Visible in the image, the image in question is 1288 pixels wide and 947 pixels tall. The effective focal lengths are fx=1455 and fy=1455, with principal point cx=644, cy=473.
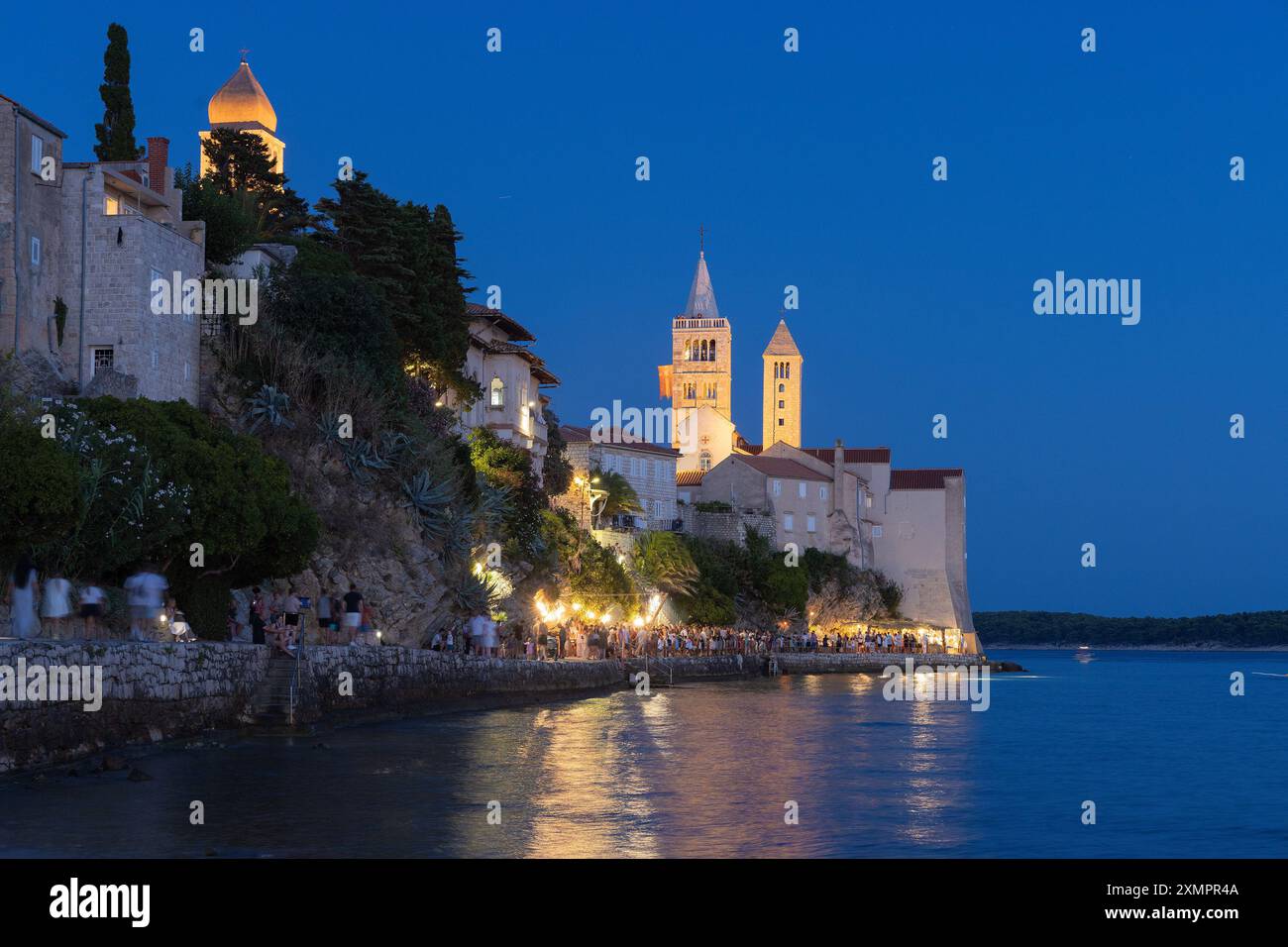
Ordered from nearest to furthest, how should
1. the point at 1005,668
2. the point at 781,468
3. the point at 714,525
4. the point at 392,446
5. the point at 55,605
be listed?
the point at 55,605, the point at 392,446, the point at 714,525, the point at 781,468, the point at 1005,668

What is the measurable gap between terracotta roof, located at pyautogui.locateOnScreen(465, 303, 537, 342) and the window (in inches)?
913

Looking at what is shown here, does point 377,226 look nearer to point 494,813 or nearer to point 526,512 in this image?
point 526,512

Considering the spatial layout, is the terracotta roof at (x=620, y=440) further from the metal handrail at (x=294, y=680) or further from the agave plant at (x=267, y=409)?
the metal handrail at (x=294, y=680)

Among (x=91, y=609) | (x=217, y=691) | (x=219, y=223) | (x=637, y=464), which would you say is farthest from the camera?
(x=637, y=464)

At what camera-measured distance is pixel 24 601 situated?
70.6ft

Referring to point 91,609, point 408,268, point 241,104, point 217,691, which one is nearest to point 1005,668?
point 241,104

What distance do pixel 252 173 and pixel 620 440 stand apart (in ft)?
98.2

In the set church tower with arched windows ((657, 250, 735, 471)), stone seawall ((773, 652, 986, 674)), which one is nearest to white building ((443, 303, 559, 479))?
stone seawall ((773, 652, 986, 674))

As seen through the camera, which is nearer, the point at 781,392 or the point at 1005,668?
the point at 1005,668

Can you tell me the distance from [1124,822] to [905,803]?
3.25 metres

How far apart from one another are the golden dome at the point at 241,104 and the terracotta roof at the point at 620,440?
74.4ft

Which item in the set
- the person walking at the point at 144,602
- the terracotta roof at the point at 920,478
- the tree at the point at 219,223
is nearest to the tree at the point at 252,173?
the tree at the point at 219,223

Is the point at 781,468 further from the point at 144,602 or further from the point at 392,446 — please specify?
the point at 144,602
